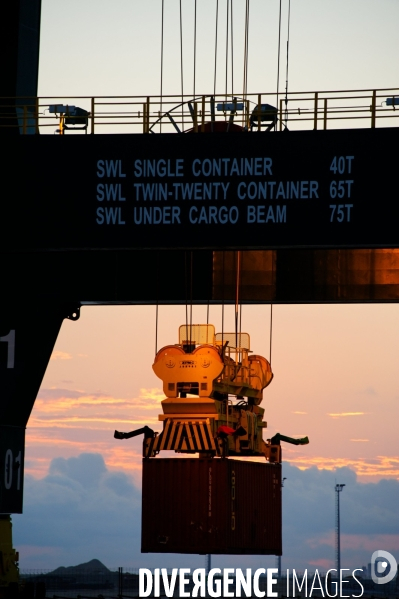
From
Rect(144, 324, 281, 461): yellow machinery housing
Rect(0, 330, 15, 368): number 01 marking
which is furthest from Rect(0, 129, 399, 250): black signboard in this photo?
Rect(144, 324, 281, 461): yellow machinery housing

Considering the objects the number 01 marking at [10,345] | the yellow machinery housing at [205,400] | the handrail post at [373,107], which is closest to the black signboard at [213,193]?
the handrail post at [373,107]

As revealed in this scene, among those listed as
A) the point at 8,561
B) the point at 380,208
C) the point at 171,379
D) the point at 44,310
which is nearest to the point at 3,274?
the point at 44,310

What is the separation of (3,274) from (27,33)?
639cm

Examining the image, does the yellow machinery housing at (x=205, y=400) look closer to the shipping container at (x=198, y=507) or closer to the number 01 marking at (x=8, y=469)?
the shipping container at (x=198, y=507)

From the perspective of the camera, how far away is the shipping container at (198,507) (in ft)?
93.7

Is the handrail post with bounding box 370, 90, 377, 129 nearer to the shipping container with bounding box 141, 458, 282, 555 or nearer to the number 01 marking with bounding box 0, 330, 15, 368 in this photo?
the shipping container with bounding box 141, 458, 282, 555

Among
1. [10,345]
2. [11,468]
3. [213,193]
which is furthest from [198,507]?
[213,193]

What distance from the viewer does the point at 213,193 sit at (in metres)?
25.5

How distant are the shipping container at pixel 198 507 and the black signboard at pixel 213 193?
6499 mm

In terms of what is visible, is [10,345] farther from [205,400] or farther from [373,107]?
[373,107]

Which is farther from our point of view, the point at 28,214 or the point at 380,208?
the point at 28,214

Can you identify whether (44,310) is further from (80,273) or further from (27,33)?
(27,33)

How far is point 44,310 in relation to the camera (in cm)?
3253

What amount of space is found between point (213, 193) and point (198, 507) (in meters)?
8.16
